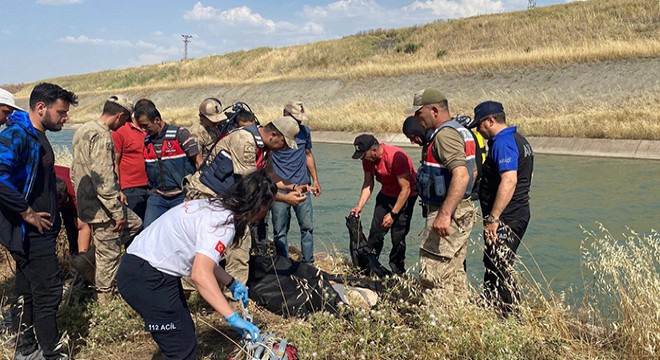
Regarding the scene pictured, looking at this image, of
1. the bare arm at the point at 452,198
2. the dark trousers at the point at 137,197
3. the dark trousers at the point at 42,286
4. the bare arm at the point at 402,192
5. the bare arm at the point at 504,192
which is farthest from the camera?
the dark trousers at the point at 137,197

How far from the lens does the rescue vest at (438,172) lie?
3.98 meters

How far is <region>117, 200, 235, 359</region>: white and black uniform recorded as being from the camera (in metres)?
2.60

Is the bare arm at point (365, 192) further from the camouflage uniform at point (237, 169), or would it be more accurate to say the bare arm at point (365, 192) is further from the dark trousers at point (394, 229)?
the camouflage uniform at point (237, 169)

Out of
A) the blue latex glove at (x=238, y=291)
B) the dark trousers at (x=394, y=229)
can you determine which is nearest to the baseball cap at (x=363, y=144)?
the dark trousers at (x=394, y=229)

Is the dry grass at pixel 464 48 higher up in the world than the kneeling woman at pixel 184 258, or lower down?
higher up

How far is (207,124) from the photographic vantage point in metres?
5.85

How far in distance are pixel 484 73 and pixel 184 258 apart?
26743 millimetres

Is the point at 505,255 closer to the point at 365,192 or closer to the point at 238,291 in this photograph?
the point at 238,291

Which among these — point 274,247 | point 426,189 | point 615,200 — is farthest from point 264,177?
point 615,200

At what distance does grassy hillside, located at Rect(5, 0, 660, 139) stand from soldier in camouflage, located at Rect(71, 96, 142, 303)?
15572mm

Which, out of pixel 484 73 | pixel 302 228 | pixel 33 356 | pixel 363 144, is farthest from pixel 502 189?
pixel 484 73

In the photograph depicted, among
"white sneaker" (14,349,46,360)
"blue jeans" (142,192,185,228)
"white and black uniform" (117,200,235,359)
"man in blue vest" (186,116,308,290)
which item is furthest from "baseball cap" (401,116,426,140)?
"white sneaker" (14,349,46,360)

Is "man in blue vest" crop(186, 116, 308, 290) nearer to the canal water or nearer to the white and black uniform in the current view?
the white and black uniform

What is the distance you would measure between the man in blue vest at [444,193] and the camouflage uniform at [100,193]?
256 centimetres
